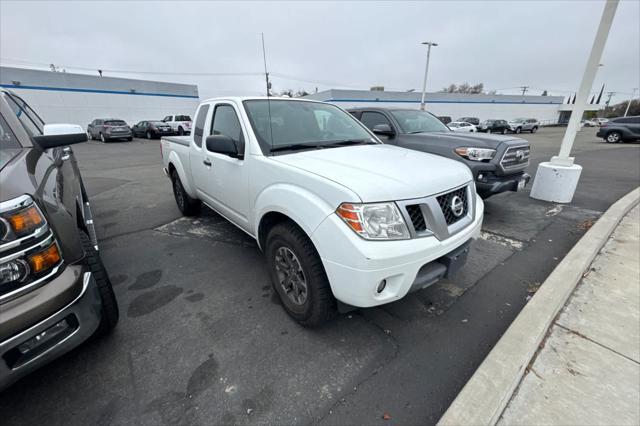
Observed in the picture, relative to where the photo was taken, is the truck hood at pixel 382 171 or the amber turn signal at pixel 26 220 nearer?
the amber turn signal at pixel 26 220

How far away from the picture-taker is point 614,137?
19.5 metres

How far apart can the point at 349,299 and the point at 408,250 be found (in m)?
0.48

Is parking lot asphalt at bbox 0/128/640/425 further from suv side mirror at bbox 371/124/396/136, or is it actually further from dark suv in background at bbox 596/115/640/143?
dark suv in background at bbox 596/115/640/143

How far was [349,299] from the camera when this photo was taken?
5.97 ft

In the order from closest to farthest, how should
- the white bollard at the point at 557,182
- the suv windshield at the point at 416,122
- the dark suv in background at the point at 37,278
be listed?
the dark suv in background at the point at 37,278
the white bollard at the point at 557,182
the suv windshield at the point at 416,122

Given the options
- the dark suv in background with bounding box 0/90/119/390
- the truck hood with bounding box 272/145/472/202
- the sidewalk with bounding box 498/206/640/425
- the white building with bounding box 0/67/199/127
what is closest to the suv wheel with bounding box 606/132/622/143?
the sidewalk with bounding box 498/206/640/425

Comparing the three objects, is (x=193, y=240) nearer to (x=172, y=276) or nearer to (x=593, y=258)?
(x=172, y=276)

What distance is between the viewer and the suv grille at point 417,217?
1.88 meters

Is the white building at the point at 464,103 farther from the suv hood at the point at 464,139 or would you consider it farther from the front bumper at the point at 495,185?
the front bumper at the point at 495,185

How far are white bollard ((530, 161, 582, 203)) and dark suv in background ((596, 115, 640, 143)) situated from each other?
804 inches

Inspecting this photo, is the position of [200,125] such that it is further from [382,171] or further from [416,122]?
[416,122]

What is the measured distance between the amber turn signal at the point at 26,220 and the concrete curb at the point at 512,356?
229cm

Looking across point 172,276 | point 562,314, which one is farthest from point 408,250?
point 172,276

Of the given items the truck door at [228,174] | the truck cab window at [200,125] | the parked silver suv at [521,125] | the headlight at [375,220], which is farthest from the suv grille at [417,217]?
the parked silver suv at [521,125]
